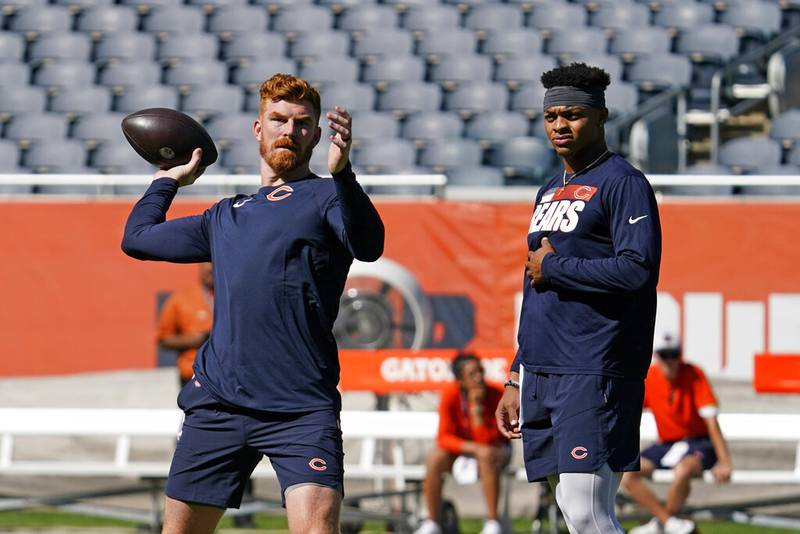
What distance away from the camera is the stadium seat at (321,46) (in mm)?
13227

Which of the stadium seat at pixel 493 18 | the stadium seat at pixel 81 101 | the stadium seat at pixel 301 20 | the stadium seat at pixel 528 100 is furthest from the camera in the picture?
the stadium seat at pixel 301 20

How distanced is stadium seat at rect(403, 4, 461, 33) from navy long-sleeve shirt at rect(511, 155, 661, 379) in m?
9.85

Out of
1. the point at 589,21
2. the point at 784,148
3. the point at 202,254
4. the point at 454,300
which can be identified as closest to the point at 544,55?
the point at 589,21

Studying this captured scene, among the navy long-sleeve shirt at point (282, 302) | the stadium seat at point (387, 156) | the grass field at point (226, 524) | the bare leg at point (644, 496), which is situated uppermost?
the stadium seat at point (387, 156)

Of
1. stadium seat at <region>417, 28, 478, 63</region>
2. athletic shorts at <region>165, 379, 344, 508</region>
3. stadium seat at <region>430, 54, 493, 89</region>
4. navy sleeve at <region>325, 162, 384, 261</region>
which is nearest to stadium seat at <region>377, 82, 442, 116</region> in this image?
stadium seat at <region>430, 54, 493, 89</region>

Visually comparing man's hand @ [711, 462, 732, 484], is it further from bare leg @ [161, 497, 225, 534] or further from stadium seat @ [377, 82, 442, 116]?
stadium seat @ [377, 82, 442, 116]

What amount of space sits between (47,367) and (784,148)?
619 centimetres

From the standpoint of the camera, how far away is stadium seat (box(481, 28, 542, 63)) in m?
13.2

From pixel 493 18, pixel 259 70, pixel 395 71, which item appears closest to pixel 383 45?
pixel 395 71

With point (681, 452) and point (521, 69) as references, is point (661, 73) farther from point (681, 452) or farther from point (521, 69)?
point (681, 452)

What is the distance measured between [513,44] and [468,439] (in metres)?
6.48

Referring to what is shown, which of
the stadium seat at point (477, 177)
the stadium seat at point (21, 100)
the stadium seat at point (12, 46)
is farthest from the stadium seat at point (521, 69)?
the stadium seat at point (12, 46)

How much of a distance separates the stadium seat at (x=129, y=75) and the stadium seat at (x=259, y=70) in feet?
2.52

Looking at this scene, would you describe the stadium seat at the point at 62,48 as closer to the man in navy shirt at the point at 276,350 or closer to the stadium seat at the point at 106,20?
the stadium seat at the point at 106,20
